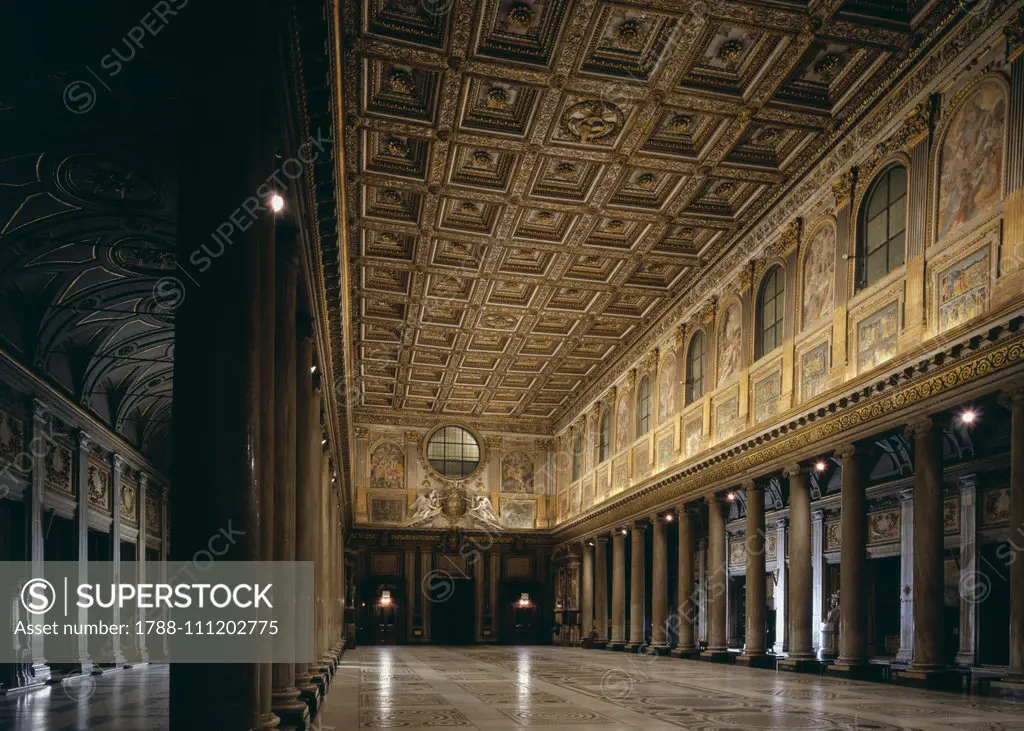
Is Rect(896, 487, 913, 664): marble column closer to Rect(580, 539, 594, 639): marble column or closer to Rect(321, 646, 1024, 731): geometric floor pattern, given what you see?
Rect(321, 646, 1024, 731): geometric floor pattern

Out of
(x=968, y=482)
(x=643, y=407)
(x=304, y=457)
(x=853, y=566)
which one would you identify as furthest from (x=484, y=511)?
(x=304, y=457)

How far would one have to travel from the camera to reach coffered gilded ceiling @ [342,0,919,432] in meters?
13.9

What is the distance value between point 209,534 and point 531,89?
11.9m

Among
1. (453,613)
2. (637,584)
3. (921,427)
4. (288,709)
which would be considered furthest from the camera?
(453,613)

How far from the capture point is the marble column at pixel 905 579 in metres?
20.3

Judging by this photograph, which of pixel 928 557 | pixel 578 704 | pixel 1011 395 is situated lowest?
pixel 578 704

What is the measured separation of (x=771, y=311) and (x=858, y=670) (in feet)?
25.7

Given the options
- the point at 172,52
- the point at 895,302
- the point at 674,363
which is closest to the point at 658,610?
the point at 674,363

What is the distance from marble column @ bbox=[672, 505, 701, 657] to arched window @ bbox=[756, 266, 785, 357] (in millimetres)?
5729

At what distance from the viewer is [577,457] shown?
1469 inches

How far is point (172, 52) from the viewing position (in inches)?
345

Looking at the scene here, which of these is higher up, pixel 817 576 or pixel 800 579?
pixel 800 579

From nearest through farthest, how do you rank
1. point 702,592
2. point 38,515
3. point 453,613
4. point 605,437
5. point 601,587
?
point 38,515 < point 702,592 < point 601,587 < point 605,437 < point 453,613

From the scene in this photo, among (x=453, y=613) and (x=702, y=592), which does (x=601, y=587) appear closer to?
(x=702, y=592)
